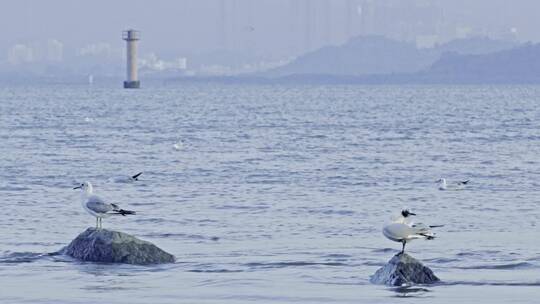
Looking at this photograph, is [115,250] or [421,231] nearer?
[421,231]

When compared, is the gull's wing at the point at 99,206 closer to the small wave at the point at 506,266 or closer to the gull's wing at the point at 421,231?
the gull's wing at the point at 421,231

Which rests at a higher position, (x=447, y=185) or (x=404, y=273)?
(x=404, y=273)

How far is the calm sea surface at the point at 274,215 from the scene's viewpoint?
55.9 feet

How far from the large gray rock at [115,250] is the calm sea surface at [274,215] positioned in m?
0.26

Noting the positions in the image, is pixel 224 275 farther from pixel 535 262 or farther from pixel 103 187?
pixel 103 187

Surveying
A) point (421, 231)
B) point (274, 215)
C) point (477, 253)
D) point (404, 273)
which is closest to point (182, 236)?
point (274, 215)

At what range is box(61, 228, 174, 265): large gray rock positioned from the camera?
19.0m

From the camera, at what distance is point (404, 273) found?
1689cm

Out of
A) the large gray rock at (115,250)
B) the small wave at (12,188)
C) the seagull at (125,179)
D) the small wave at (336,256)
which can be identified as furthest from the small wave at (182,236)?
the seagull at (125,179)

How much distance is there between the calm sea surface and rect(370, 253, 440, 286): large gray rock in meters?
0.21

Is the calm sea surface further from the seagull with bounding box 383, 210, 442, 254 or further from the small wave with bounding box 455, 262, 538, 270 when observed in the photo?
the seagull with bounding box 383, 210, 442, 254

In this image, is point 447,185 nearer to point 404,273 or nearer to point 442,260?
point 442,260

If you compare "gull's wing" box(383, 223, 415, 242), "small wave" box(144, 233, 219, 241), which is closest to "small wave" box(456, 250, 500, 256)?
"gull's wing" box(383, 223, 415, 242)

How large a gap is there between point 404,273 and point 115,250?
4268 mm
